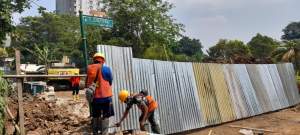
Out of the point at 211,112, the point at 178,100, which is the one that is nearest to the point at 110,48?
the point at 178,100

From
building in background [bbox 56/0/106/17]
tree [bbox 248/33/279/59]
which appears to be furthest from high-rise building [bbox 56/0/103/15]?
tree [bbox 248/33/279/59]

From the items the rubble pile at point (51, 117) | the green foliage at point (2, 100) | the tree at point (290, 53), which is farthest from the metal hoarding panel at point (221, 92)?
the tree at point (290, 53)

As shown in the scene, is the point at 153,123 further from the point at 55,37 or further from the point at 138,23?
the point at 55,37

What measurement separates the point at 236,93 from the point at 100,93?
876 centimetres

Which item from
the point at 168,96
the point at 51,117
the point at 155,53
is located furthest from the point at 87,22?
the point at 155,53

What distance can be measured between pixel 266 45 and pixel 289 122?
5887 cm

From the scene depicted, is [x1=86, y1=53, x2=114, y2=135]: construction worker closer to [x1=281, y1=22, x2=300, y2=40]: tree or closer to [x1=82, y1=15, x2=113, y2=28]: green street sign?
[x1=82, y1=15, x2=113, y2=28]: green street sign

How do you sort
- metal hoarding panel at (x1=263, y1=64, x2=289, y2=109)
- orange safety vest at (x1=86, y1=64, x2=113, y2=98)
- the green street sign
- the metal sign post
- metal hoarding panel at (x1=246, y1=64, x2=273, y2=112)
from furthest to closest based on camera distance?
metal hoarding panel at (x1=263, y1=64, x2=289, y2=109), metal hoarding panel at (x1=246, y1=64, x2=273, y2=112), the green street sign, the metal sign post, orange safety vest at (x1=86, y1=64, x2=113, y2=98)

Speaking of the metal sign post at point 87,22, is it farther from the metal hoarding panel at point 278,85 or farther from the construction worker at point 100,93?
the metal hoarding panel at point 278,85

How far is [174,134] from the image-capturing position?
1157 centimetres

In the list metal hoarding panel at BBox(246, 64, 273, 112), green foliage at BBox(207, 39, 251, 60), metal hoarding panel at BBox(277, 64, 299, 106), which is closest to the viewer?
metal hoarding panel at BBox(246, 64, 273, 112)

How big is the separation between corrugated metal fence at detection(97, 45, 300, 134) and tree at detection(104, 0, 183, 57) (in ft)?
77.1

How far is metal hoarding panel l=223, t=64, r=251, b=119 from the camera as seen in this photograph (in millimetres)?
14906

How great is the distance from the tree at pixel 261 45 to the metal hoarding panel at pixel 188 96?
59.6 m
